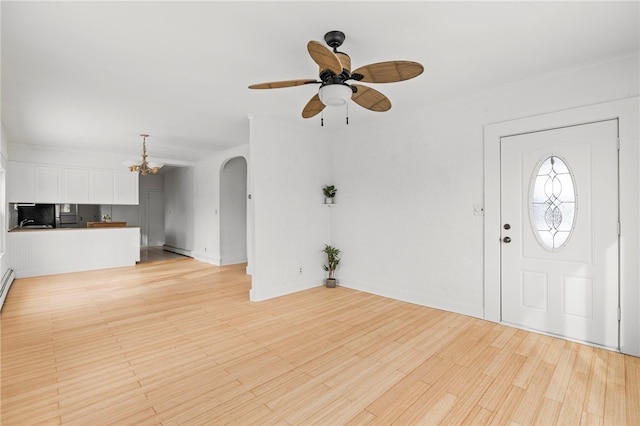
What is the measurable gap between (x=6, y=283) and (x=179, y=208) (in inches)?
179

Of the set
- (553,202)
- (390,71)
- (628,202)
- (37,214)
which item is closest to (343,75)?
(390,71)

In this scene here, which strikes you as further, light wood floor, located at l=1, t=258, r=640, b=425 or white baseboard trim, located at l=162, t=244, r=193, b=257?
white baseboard trim, located at l=162, t=244, r=193, b=257

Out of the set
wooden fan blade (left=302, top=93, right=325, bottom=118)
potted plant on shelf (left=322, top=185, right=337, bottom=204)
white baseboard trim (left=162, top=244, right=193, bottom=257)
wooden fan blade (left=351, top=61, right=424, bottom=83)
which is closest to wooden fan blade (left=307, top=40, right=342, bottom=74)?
wooden fan blade (left=351, top=61, right=424, bottom=83)

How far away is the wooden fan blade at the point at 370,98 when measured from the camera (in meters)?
2.70

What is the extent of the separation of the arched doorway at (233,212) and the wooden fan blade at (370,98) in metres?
5.10

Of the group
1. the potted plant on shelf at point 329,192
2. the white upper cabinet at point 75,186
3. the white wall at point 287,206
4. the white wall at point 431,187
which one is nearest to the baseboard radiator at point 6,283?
the white upper cabinet at point 75,186

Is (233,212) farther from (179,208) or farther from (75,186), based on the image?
(75,186)

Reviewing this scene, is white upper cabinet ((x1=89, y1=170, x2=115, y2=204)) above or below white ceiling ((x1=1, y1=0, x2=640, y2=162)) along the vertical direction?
below

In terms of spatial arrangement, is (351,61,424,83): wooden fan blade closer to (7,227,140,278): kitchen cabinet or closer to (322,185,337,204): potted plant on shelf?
(322,185,337,204): potted plant on shelf

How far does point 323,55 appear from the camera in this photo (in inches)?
77.9

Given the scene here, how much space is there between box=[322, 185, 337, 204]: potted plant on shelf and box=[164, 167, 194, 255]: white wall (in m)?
4.74

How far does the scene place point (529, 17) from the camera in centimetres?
229

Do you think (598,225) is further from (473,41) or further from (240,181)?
(240,181)

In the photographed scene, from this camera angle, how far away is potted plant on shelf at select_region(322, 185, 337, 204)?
212 inches
